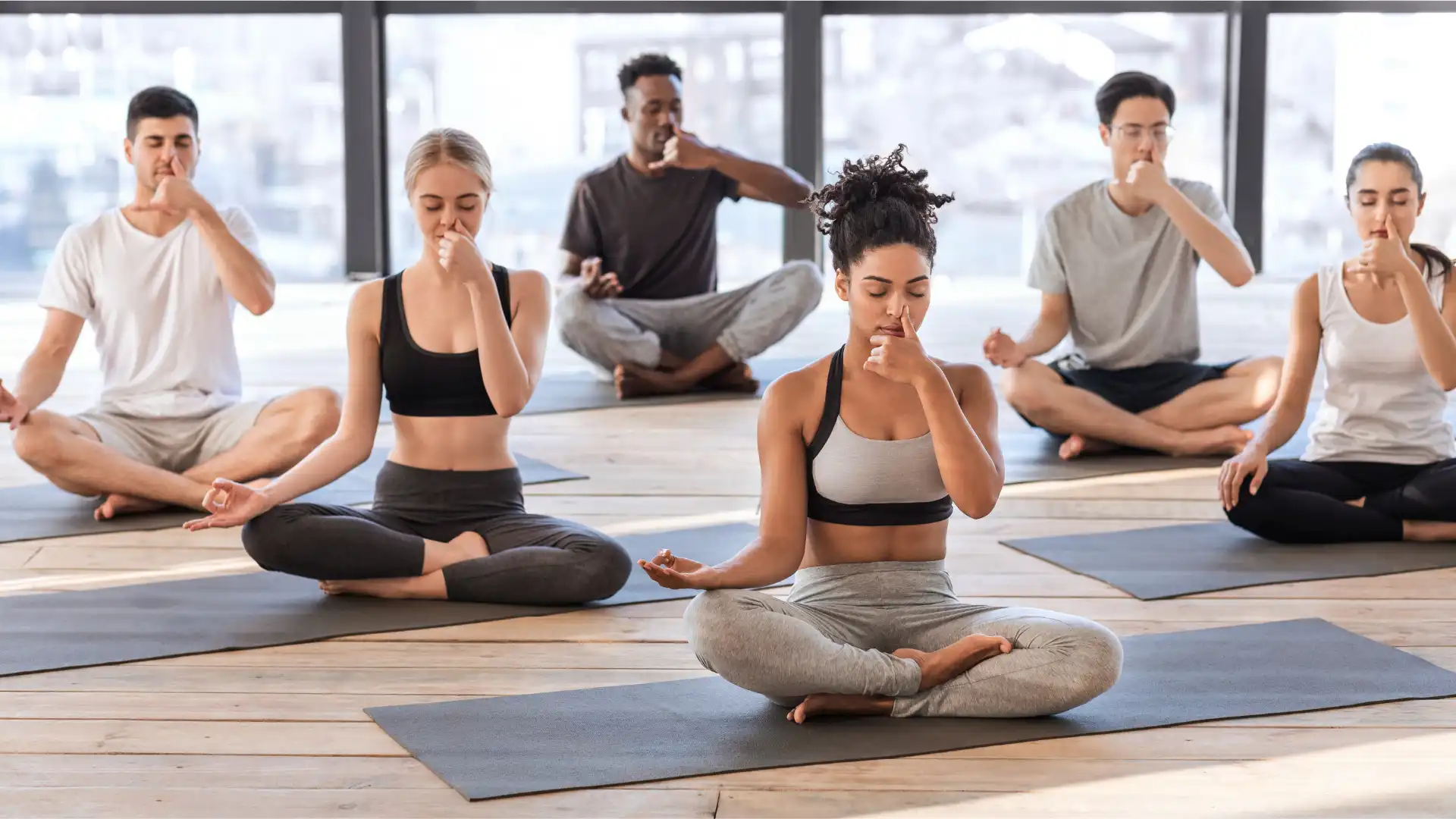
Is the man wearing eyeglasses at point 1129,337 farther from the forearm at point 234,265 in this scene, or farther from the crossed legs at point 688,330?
the forearm at point 234,265

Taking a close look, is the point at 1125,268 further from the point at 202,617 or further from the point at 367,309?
the point at 202,617

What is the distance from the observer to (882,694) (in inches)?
86.1

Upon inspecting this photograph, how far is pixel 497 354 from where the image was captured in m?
2.77

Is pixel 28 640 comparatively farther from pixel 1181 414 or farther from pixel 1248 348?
pixel 1248 348

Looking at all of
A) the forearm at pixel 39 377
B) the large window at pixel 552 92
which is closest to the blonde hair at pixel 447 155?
the forearm at pixel 39 377

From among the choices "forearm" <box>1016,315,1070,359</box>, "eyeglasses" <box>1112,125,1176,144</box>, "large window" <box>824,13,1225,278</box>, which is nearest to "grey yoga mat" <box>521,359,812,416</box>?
"forearm" <box>1016,315,1070,359</box>

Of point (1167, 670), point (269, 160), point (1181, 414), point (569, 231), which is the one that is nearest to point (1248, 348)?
point (1181, 414)

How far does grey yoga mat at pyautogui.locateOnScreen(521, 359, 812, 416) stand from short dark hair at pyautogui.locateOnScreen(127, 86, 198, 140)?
60.4 inches

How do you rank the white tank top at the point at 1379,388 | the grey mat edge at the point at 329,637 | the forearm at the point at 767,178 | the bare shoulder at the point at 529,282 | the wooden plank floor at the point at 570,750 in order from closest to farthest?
1. the wooden plank floor at the point at 570,750
2. the grey mat edge at the point at 329,637
3. the bare shoulder at the point at 529,282
4. the white tank top at the point at 1379,388
5. the forearm at the point at 767,178

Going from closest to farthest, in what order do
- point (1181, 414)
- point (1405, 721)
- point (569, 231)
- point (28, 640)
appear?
point (1405, 721)
point (28, 640)
point (1181, 414)
point (569, 231)

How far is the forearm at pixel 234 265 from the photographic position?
348 cm

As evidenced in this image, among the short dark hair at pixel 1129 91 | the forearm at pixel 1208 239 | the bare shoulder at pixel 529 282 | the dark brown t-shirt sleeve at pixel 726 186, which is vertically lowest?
the bare shoulder at pixel 529 282

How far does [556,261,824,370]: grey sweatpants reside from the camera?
16.7 feet

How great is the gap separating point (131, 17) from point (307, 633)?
241 inches
